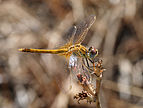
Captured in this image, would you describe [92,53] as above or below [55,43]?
below

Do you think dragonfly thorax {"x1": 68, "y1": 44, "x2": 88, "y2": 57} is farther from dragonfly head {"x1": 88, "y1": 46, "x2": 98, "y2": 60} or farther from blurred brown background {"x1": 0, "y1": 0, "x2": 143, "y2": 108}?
blurred brown background {"x1": 0, "y1": 0, "x2": 143, "y2": 108}

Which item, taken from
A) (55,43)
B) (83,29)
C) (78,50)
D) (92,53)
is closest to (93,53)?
(92,53)

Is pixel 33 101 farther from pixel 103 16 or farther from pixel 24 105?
pixel 103 16

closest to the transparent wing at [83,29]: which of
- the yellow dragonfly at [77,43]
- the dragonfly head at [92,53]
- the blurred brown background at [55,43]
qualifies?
the yellow dragonfly at [77,43]

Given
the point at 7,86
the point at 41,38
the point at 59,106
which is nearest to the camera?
the point at 59,106

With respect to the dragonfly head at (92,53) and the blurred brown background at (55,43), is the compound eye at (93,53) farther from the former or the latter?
the blurred brown background at (55,43)

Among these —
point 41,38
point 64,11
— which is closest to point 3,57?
point 41,38

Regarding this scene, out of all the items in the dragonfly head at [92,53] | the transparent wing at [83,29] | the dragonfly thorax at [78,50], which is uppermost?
the transparent wing at [83,29]

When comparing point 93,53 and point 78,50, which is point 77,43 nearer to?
point 78,50
